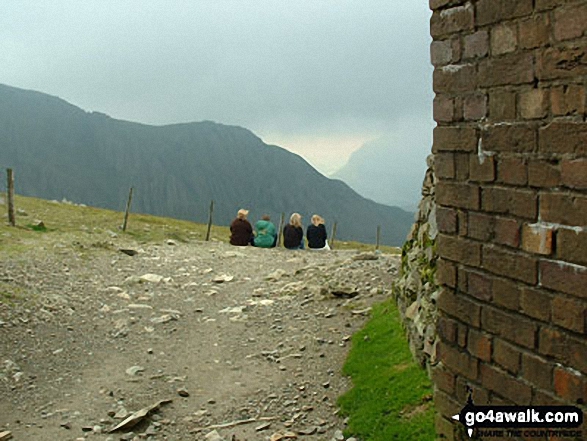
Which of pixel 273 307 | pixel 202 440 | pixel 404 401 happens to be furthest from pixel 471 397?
pixel 273 307

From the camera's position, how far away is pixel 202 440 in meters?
6.31

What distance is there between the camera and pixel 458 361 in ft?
11.5

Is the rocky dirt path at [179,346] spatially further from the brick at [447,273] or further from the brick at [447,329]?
the brick at [447,273]

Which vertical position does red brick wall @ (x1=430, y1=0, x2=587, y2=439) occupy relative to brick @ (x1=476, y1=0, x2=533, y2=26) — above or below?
below

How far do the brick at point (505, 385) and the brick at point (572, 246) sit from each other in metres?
0.72

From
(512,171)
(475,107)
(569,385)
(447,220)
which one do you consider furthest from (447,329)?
(475,107)

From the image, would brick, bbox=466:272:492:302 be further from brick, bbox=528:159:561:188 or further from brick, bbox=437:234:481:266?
brick, bbox=528:159:561:188

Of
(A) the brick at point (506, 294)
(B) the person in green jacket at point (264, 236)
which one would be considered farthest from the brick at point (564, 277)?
(B) the person in green jacket at point (264, 236)

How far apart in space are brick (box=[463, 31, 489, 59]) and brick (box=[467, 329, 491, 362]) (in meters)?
1.49

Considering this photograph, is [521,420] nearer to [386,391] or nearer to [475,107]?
[475,107]

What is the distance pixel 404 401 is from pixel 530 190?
12.3 feet

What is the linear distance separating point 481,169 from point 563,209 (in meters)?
0.58

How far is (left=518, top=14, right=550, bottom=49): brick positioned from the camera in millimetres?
2773

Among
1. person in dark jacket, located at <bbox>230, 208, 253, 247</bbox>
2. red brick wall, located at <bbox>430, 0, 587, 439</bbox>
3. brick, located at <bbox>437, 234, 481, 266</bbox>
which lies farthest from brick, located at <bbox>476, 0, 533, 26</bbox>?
person in dark jacket, located at <bbox>230, 208, 253, 247</bbox>
